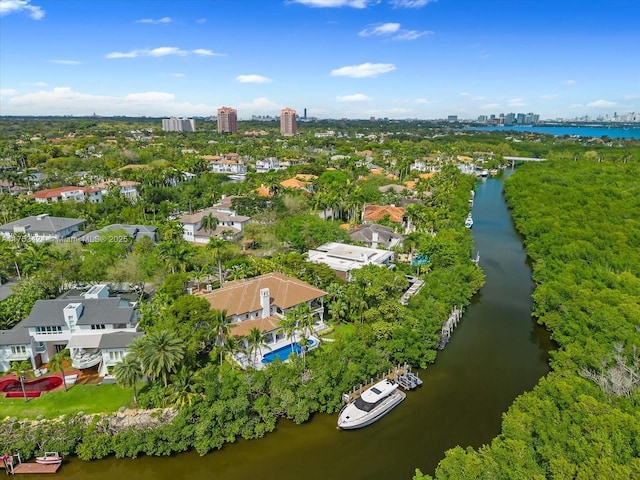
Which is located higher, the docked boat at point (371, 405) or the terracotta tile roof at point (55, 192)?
the terracotta tile roof at point (55, 192)

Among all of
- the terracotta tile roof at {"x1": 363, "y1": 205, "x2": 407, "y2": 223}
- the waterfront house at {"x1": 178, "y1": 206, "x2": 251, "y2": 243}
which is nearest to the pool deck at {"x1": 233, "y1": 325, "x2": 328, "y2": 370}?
the waterfront house at {"x1": 178, "y1": 206, "x2": 251, "y2": 243}

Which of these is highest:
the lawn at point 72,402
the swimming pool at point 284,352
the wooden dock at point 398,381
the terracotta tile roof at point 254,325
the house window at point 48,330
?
the house window at point 48,330

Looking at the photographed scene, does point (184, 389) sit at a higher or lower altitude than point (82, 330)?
lower

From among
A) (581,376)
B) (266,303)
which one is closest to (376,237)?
(266,303)

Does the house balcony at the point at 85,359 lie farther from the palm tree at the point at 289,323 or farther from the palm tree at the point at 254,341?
the palm tree at the point at 289,323

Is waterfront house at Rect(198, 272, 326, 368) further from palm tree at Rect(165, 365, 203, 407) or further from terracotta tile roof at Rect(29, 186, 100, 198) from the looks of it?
terracotta tile roof at Rect(29, 186, 100, 198)

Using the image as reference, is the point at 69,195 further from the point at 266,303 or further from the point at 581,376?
the point at 581,376

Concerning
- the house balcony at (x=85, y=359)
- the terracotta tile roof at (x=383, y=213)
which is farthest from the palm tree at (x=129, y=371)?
the terracotta tile roof at (x=383, y=213)
